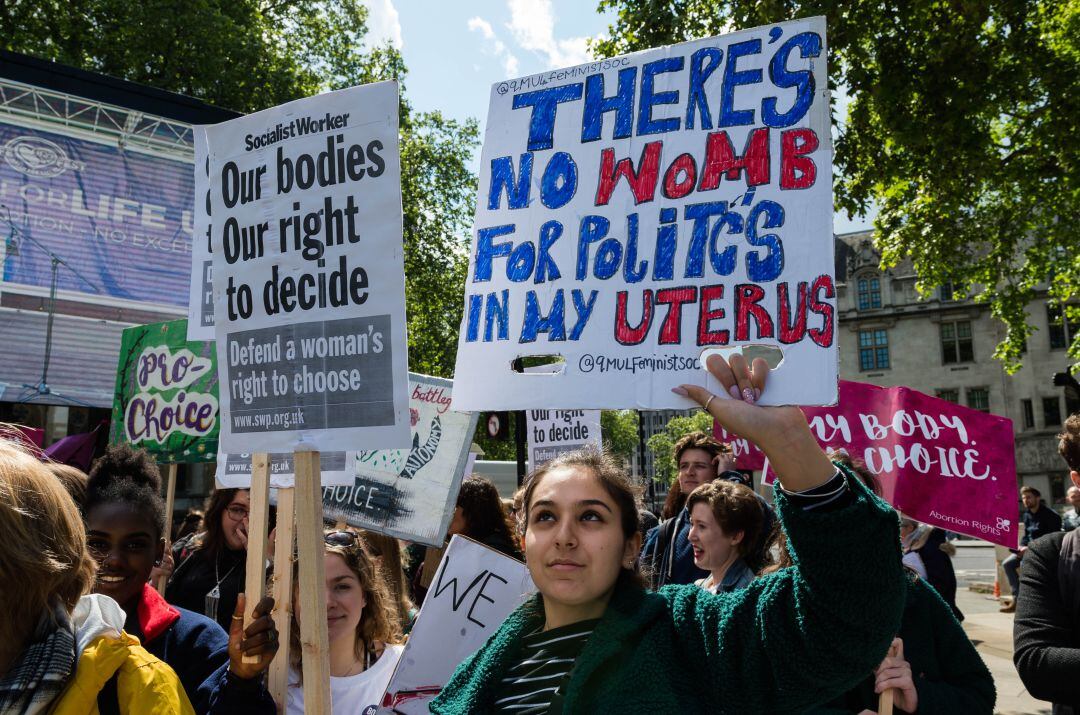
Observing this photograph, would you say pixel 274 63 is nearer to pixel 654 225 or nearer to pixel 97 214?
pixel 97 214

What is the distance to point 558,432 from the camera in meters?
8.39

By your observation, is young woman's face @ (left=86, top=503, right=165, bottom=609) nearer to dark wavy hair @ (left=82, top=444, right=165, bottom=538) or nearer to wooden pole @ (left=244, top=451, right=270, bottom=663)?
dark wavy hair @ (left=82, top=444, right=165, bottom=538)

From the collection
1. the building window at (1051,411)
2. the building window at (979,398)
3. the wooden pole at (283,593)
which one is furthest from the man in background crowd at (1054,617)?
the building window at (979,398)

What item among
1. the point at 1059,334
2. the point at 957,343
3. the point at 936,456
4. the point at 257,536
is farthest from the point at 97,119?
the point at 957,343

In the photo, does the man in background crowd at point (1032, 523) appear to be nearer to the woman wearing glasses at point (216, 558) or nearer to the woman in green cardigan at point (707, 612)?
the woman wearing glasses at point (216, 558)

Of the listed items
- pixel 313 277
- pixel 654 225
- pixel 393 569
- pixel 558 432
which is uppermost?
pixel 654 225

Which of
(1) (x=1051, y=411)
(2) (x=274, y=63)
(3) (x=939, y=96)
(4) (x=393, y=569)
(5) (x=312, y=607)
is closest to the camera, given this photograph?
(5) (x=312, y=607)

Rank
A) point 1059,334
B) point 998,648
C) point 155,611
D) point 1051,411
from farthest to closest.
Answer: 1. point 1051,411
2. point 1059,334
3. point 998,648
4. point 155,611

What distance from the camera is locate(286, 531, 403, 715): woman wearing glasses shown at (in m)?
3.14

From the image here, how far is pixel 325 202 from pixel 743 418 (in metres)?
1.61

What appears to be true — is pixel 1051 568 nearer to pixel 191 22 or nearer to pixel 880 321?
pixel 191 22

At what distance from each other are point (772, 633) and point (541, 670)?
57 cm

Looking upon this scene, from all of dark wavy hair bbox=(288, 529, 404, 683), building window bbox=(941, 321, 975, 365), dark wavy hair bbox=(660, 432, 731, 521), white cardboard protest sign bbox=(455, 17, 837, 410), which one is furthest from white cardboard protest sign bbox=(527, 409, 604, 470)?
building window bbox=(941, 321, 975, 365)

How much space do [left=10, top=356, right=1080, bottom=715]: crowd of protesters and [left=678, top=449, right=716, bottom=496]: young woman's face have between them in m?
2.58
